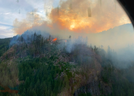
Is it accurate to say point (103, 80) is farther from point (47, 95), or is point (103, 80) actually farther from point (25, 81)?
point (25, 81)

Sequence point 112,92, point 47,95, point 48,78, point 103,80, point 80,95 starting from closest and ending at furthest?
point 47,95
point 48,78
point 80,95
point 112,92
point 103,80

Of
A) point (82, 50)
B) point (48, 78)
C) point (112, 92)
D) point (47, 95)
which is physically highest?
point (82, 50)

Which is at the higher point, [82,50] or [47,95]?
[82,50]

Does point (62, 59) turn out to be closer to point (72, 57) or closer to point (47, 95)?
point (72, 57)

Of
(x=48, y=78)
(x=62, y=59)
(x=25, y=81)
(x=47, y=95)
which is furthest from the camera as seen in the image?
(x=62, y=59)

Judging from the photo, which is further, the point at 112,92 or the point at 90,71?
the point at 90,71

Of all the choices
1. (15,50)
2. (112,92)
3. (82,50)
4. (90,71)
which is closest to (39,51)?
(15,50)
